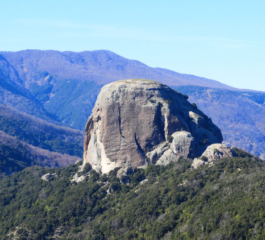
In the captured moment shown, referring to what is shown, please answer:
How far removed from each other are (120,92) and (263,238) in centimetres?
3257

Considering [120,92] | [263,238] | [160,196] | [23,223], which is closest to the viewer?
[263,238]

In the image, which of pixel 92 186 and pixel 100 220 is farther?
pixel 92 186

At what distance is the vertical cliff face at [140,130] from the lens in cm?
7231

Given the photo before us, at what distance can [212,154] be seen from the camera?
68438mm

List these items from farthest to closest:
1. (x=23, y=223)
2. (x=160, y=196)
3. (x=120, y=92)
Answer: (x=120, y=92) → (x=23, y=223) → (x=160, y=196)

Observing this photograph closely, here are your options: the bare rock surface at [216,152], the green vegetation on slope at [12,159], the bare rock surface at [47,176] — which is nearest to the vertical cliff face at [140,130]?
the bare rock surface at [216,152]

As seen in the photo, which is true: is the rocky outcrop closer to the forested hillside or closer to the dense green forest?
the dense green forest

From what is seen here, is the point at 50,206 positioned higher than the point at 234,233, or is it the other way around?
the point at 234,233

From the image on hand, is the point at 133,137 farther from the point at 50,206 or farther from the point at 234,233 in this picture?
the point at 234,233

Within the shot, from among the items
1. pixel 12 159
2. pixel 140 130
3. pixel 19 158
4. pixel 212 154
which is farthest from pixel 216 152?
pixel 19 158

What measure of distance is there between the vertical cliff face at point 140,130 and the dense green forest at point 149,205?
1.99 m

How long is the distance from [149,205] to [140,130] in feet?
43.0

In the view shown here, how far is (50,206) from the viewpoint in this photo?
72.0 metres

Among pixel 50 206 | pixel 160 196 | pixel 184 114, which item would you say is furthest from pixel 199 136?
pixel 50 206
